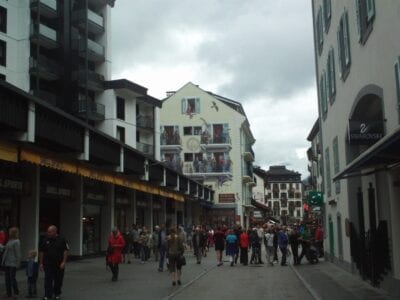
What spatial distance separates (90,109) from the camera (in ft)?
160

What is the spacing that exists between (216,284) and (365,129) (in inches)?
261

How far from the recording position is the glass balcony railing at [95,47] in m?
50.4

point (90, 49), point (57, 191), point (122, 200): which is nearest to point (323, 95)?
point (57, 191)

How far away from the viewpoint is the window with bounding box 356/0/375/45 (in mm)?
13762

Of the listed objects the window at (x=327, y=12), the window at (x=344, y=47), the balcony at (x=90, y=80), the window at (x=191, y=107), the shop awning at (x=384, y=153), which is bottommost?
the shop awning at (x=384, y=153)

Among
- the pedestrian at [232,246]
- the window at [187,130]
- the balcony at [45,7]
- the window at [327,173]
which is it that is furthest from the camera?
the window at [187,130]

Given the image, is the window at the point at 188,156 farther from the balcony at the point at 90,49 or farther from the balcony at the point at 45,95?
the balcony at the point at 45,95

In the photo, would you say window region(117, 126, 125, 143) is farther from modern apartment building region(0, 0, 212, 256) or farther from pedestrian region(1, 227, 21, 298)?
pedestrian region(1, 227, 21, 298)

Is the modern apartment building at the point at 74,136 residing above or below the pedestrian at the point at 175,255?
above

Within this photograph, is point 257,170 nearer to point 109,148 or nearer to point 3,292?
point 109,148

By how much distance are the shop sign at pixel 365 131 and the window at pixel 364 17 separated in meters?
2.15

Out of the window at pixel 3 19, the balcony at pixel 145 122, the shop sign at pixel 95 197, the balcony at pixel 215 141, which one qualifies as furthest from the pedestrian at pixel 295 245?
the balcony at pixel 215 141

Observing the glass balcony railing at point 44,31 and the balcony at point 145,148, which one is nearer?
the glass balcony railing at point 44,31

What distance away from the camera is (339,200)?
2273 centimetres
